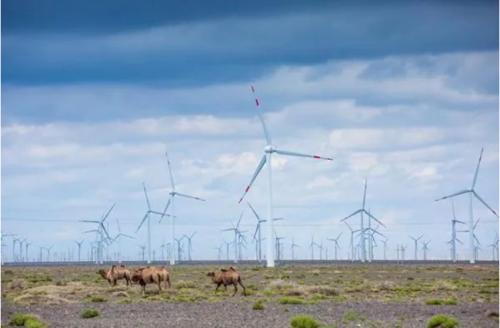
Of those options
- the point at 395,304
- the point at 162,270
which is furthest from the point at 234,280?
the point at 395,304

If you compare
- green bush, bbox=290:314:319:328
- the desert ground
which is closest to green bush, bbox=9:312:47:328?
the desert ground

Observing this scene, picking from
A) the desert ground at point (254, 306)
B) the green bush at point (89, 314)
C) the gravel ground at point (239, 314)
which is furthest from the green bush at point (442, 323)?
the green bush at point (89, 314)

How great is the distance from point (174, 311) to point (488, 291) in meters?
25.9

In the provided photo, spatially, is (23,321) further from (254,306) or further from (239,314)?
(254,306)

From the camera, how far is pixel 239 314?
135 feet

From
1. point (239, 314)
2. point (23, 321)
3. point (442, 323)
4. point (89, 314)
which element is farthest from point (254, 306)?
point (442, 323)

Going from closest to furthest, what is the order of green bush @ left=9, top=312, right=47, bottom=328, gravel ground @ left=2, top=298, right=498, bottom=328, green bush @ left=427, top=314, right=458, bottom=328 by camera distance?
1. green bush @ left=427, top=314, right=458, bottom=328
2. green bush @ left=9, top=312, right=47, bottom=328
3. gravel ground @ left=2, top=298, right=498, bottom=328

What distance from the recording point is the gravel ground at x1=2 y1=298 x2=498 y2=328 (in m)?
36.8

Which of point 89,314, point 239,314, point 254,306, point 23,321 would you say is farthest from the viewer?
point 254,306

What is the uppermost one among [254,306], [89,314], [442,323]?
[254,306]

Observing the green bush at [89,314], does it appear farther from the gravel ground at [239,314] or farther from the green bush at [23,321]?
the green bush at [23,321]

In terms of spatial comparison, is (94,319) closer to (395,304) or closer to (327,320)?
(327,320)

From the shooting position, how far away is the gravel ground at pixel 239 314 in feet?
121

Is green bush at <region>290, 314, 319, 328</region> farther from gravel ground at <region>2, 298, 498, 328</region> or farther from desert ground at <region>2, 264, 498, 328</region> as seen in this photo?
gravel ground at <region>2, 298, 498, 328</region>
